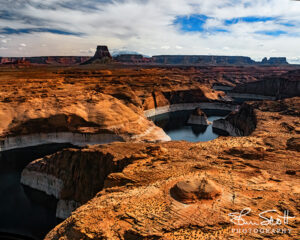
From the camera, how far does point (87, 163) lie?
92.6 feet

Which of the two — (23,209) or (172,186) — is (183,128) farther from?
(172,186)

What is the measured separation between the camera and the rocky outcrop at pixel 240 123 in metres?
56.3

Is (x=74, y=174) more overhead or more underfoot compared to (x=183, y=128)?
more overhead

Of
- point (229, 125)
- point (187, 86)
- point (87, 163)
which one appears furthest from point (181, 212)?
point (187, 86)

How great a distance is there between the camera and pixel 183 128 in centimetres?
7594

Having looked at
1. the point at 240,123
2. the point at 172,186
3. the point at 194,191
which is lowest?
the point at 240,123

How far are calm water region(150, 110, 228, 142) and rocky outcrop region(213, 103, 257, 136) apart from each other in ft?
11.6

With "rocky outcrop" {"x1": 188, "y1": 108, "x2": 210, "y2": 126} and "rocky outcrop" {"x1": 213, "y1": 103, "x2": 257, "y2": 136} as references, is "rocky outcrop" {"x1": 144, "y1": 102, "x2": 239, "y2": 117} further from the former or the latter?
"rocky outcrop" {"x1": 213, "y1": 103, "x2": 257, "y2": 136}

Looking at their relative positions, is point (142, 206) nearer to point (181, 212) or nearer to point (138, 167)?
point (181, 212)

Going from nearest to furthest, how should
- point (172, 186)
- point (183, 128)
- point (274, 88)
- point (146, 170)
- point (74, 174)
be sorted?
point (172, 186) → point (146, 170) → point (74, 174) → point (183, 128) → point (274, 88)
